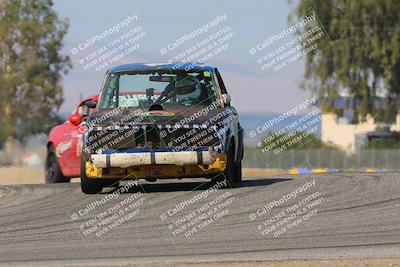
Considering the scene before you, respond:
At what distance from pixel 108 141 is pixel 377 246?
4646mm

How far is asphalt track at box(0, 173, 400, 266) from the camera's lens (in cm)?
849

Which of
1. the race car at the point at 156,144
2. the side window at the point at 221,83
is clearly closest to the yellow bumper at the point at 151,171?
the race car at the point at 156,144

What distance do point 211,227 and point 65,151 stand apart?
767 cm

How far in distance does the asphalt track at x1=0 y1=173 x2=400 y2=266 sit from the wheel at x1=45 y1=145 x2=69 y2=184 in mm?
4065

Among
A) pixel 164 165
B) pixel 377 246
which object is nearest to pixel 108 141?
pixel 164 165

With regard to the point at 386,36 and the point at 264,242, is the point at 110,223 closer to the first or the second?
the point at 264,242

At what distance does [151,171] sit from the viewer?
12367 millimetres

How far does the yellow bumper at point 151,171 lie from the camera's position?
40.4 feet

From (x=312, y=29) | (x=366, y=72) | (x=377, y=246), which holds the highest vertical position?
(x=377, y=246)

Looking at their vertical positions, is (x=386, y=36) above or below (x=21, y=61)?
below

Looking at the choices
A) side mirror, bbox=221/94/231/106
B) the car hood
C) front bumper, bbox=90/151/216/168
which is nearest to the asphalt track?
front bumper, bbox=90/151/216/168

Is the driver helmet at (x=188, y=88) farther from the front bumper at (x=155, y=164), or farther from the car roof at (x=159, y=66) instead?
the front bumper at (x=155, y=164)

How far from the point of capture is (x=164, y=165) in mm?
12328

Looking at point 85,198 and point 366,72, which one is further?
point 366,72
